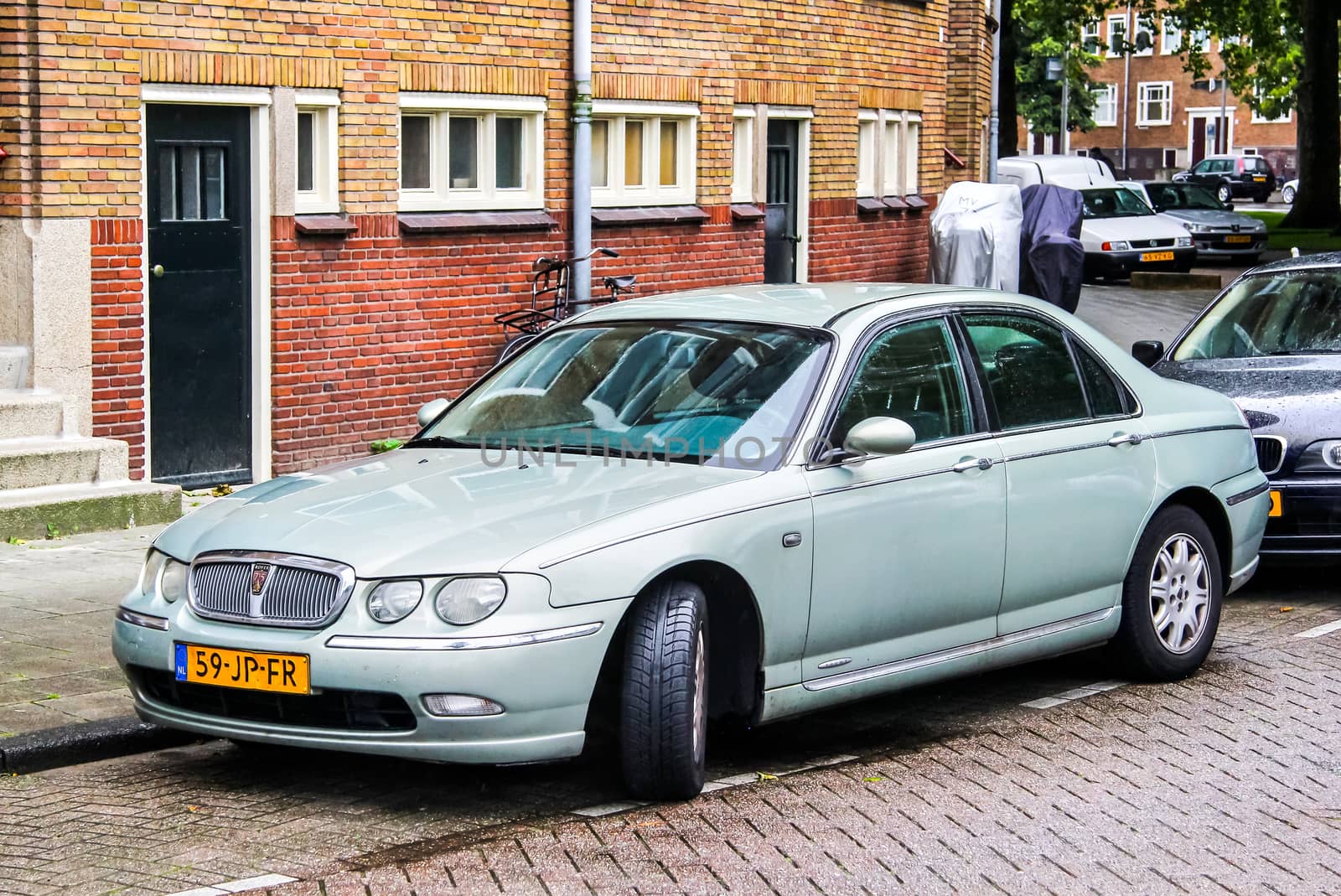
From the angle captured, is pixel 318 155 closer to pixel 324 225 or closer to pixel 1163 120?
pixel 324 225

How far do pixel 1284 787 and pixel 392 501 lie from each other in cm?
292

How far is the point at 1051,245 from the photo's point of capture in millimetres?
20453

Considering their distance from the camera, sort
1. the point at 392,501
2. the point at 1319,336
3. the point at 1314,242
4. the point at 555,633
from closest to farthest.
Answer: the point at 555,633 < the point at 392,501 < the point at 1319,336 < the point at 1314,242

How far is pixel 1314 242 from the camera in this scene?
38781 mm

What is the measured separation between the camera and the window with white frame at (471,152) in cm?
1415

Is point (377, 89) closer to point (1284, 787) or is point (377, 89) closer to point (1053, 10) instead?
point (1284, 787)

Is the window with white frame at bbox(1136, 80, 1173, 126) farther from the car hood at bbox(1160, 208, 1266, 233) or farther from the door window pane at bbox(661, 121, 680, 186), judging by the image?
the door window pane at bbox(661, 121, 680, 186)

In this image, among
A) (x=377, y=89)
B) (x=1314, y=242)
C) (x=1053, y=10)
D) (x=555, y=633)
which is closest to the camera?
(x=555, y=633)

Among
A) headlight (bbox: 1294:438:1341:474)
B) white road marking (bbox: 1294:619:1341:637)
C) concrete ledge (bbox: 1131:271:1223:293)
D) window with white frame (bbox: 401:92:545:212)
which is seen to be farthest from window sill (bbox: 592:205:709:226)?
concrete ledge (bbox: 1131:271:1223:293)

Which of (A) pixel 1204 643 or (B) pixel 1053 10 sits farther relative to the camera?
(B) pixel 1053 10

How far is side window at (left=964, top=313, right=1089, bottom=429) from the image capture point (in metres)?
7.22

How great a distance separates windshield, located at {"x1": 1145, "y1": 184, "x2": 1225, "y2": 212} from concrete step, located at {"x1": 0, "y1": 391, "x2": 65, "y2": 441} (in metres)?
29.4

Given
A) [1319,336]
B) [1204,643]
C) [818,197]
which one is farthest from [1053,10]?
[1204,643]

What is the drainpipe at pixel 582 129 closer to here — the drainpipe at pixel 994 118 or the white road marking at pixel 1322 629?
the white road marking at pixel 1322 629
